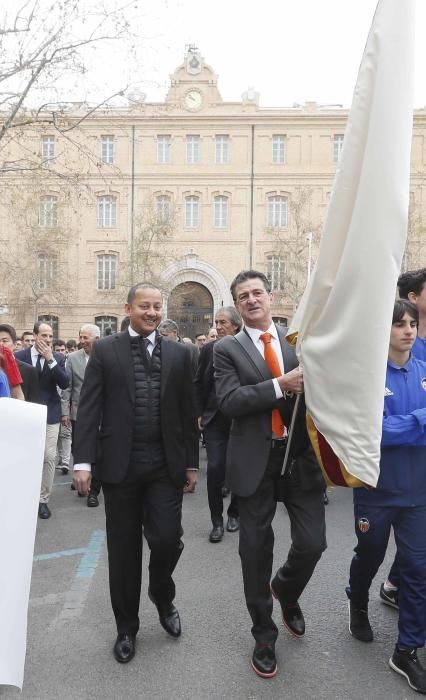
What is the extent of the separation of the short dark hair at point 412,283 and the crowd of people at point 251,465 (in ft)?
1.52

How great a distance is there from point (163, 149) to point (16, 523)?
33914 mm

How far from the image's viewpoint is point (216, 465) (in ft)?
18.6

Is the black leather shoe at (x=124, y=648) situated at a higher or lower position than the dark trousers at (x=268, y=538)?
lower

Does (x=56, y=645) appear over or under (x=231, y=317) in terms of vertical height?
under

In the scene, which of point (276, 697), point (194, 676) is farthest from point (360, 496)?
point (194, 676)

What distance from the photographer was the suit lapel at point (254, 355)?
10.8 feet

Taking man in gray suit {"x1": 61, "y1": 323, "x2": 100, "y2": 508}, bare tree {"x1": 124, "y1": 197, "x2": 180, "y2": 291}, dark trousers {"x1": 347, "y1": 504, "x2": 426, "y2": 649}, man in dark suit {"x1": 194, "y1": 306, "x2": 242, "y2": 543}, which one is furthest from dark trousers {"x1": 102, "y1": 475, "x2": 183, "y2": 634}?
bare tree {"x1": 124, "y1": 197, "x2": 180, "y2": 291}

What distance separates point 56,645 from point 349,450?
→ 2.14 m

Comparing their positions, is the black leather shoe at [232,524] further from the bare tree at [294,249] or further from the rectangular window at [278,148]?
the rectangular window at [278,148]

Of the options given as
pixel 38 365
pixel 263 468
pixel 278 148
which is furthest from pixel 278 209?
pixel 263 468

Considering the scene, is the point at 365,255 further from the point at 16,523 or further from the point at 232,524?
the point at 232,524

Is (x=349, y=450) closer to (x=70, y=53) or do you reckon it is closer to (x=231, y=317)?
(x=231, y=317)

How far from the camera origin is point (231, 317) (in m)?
6.12

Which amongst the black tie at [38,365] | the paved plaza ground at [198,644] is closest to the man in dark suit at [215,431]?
the paved plaza ground at [198,644]
